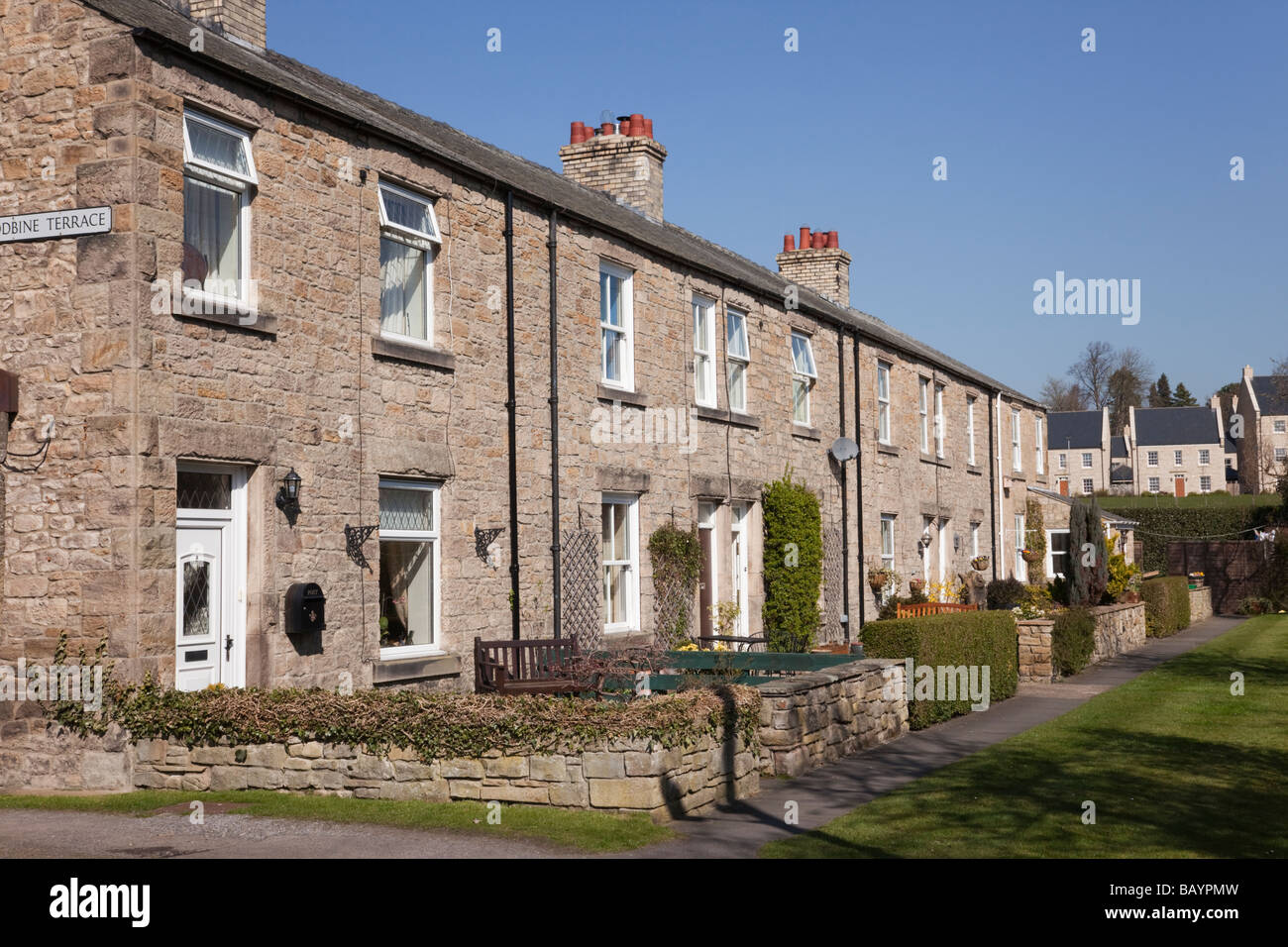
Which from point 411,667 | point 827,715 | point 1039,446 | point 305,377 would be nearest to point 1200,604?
point 1039,446

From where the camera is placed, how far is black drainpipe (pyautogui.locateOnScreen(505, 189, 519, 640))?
14060 mm

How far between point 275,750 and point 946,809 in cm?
500

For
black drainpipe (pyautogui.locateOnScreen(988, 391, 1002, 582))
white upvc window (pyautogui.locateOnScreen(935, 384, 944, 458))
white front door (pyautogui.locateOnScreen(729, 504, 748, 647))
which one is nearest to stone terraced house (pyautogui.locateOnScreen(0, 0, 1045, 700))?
white front door (pyautogui.locateOnScreen(729, 504, 748, 647))

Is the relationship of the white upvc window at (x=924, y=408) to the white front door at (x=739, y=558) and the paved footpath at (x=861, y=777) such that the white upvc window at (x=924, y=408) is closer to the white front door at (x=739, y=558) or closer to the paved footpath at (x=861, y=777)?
the white front door at (x=739, y=558)

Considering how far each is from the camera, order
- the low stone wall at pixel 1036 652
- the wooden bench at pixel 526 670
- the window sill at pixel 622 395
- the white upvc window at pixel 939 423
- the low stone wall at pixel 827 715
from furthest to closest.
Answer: the white upvc window at pixel 939 423 < the low stone wall at pixel 1036 652 < the window sill at pixel 622 395 < the wooden bench at pixel 526 670 < the low stone wall at pixel 827 715

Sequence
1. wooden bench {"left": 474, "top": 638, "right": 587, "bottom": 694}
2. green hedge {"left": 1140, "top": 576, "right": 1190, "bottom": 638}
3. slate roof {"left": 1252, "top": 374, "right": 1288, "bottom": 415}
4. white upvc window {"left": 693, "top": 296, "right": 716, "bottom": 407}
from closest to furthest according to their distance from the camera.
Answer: wooden bench {"left": 474, "top": 638, "right": 587, "bottom": 694} < white upvc window {"left": 693, "top": 296, "right": 716, "bottom": 407} < green hedge {"left": 1140, "top": 576, "right": 1190, "bottom": 638} < slate roof {"left": 1252, "top": 374, "right": 1288, "bottom": 415}

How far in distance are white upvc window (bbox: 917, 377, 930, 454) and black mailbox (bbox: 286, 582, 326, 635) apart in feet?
60.7

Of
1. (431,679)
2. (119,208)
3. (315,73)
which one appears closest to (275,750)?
(431,679)

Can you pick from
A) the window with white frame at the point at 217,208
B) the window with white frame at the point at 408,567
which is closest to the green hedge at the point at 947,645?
the window with white frame at the point at 408,567

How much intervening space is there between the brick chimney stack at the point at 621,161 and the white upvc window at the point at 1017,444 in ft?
50.2

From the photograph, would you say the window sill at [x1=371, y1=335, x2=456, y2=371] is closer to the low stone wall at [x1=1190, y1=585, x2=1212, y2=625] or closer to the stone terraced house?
the stone terraced house

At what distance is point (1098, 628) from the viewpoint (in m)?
22.3

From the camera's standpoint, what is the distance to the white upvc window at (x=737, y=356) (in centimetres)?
1964
